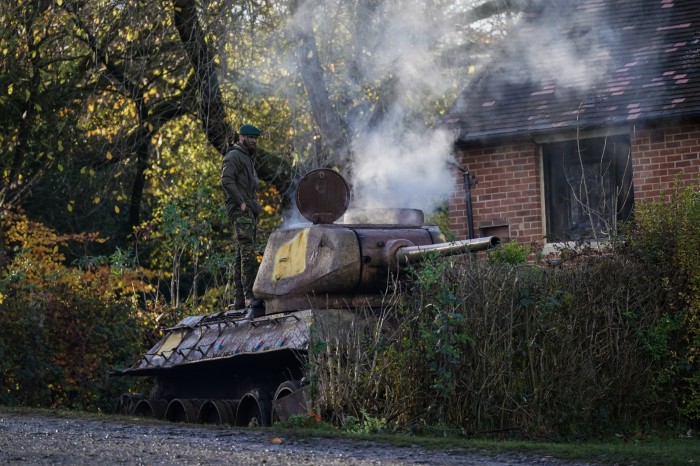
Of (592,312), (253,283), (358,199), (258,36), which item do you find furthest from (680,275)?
(258,36)

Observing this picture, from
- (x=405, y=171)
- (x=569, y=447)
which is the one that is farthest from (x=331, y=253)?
(x=405, y=171)

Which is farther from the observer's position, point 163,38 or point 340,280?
point 163,38

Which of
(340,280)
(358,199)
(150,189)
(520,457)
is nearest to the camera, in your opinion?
(520,457)

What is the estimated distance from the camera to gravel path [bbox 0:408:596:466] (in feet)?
28.1

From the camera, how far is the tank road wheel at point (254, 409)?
13.6 m

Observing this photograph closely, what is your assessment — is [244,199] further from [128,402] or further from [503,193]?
[503,193]

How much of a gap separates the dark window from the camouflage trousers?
4.97 m

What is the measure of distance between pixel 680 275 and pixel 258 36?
8745mm

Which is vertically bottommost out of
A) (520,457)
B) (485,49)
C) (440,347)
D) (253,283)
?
(520,457)

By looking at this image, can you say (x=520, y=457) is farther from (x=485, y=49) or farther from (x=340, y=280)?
(x=485, y=49)

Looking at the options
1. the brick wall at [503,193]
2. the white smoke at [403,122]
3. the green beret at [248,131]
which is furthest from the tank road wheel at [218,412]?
the brick wall at [503,193]

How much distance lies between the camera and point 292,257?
14266 mm

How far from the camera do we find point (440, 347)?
11586 mm

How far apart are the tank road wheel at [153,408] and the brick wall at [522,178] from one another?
201 inches
